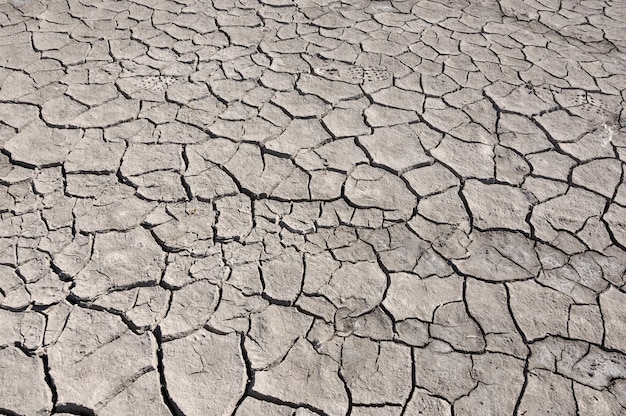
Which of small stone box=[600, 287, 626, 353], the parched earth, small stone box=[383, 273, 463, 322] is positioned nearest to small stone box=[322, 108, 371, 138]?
the parched earth

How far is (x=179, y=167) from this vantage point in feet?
8.38

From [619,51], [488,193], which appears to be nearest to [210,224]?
[488,193]

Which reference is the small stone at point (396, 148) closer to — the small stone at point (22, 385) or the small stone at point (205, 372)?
the small stone at point (205, 372)

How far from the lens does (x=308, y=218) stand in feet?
7.67

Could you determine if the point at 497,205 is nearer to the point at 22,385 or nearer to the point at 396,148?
the point at 396,148

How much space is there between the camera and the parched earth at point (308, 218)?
1.80m

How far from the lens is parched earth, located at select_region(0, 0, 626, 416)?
5.90 feet

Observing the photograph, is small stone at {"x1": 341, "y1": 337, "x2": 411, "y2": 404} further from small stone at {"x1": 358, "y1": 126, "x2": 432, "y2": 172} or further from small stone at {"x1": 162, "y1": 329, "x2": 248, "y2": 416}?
small stone at {"x1": 358, "y1": 126, "x2": 432, "y2": 172}

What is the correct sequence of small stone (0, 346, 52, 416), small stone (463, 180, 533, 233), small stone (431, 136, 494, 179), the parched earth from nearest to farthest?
1. small stone (0, 346, 52, 416)
2. the parched earth
3. small stone (463, 180, 533, 233)
4. small stone (431, 136, 494, 179)

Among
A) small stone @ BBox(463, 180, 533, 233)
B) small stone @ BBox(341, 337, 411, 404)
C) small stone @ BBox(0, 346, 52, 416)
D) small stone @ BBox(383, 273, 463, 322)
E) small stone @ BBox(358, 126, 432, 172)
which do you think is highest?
small stone @ BBox(358, 126, 432, 172)

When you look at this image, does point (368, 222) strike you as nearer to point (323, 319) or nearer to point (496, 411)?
point (323, 319)

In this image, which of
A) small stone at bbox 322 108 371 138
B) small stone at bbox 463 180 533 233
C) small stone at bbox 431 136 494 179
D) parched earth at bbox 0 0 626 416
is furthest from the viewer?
small stone at bbox 322 108 371 138

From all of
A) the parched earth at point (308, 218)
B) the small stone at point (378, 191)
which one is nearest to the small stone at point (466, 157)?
the parched earth at point (308, 218)

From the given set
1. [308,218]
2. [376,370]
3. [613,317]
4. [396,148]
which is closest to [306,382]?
[376,370]
